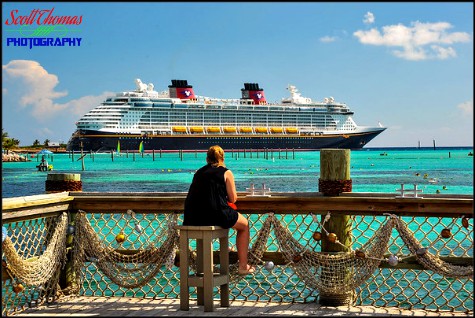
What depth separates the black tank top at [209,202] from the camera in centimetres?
448

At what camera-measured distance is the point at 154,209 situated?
5191mm

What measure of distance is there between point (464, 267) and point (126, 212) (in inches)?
94.9

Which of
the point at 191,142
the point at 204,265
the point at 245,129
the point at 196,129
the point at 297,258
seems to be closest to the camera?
the point at 204,265

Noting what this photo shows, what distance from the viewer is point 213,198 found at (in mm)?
4508

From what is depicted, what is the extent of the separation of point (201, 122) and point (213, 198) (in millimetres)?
91452

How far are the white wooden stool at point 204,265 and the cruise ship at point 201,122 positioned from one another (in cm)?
8793

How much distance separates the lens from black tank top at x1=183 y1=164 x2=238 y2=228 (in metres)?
4.48

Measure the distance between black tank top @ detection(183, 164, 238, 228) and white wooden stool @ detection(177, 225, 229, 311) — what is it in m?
0.08

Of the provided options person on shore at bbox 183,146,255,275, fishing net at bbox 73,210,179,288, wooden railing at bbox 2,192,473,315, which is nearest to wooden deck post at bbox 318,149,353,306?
wooden railing at bbox 2,192,473,315

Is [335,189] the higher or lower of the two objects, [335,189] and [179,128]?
the lower

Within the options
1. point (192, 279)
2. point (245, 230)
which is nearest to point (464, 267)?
point (245, 230)

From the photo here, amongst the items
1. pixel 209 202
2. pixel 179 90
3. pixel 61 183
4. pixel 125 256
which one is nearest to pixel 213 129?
pixel 179 90

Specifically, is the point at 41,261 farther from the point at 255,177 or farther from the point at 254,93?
the point at 254,93

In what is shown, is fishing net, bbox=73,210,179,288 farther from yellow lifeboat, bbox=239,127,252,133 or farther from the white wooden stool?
yellow lifeboat, bbox=239,127,252,133
